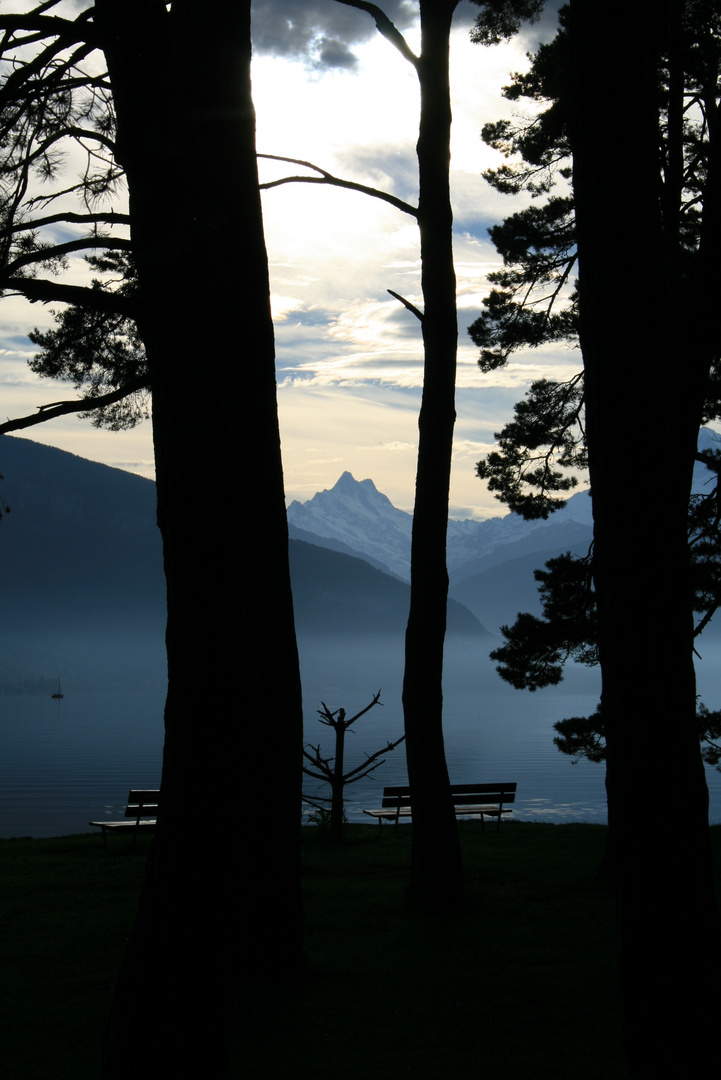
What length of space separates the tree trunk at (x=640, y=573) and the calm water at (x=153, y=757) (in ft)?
0.65

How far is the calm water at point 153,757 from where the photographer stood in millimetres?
34281

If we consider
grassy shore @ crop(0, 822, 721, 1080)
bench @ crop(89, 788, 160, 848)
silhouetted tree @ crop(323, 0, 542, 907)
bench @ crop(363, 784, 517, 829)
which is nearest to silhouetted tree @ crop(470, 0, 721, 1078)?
grassy shore @ crop(0, 822, 721, 1080)

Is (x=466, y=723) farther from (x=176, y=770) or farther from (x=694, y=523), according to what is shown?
(x=176, y=770)

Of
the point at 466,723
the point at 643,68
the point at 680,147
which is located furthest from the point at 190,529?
the point at 466,723

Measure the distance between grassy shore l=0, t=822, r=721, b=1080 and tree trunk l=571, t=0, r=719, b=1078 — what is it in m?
1.40

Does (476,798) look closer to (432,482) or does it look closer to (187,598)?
(432,482)

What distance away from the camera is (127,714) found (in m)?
88.8

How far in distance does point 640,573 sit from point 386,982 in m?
3.51

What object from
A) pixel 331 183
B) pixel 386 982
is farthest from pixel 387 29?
pixel 386 982

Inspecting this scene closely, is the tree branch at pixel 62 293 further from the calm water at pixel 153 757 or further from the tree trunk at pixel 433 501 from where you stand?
the tree trunk at pixel 433 501

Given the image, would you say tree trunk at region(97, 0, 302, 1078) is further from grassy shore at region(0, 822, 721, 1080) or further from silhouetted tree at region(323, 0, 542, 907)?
silhouetted tree at region(323, 0, 542, 907)

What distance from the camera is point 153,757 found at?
5438cm

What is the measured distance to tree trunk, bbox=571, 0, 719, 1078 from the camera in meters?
3.00

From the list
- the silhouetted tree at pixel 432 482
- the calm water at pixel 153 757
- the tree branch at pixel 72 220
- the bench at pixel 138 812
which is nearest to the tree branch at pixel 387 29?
the silhouetted tree at pixel 432 482
